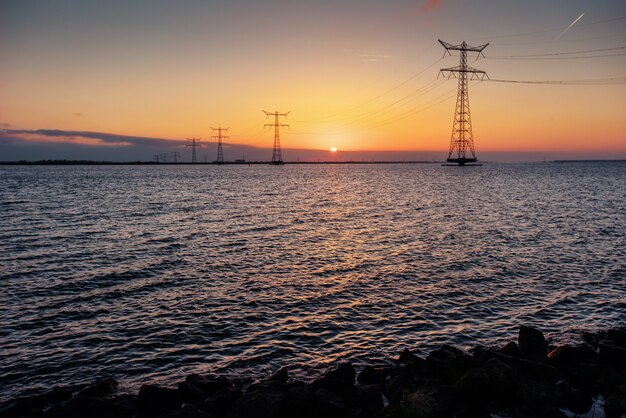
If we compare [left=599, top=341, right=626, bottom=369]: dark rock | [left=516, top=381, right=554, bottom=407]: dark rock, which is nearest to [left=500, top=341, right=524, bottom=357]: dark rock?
[left=516, top=381, right=554, bottom=407]: dark rock

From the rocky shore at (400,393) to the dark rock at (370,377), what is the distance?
32mm

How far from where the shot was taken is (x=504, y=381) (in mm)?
12695

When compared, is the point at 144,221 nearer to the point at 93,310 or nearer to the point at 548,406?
the point at 93,310

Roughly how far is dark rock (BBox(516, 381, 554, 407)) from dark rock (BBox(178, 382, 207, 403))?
9778 mm

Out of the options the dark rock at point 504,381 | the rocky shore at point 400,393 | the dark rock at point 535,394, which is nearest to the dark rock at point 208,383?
the rocky shore at point 400,393

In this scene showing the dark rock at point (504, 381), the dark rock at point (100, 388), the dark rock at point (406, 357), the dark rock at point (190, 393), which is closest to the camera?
the dark rock at point (504, 381)

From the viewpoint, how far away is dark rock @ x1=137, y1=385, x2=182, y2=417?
1228 centimetres

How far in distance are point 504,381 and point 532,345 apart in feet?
13.9

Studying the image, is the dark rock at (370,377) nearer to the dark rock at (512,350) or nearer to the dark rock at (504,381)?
the dark rock at (504,381)

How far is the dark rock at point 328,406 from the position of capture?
38.4 ft

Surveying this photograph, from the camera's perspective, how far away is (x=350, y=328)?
19.1m

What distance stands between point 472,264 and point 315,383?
70.0 ft

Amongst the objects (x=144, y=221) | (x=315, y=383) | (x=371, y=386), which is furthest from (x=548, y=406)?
(x=144, y=221)

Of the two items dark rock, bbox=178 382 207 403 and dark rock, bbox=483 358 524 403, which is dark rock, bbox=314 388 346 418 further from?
dark rock, bbox=483 358 524 403
